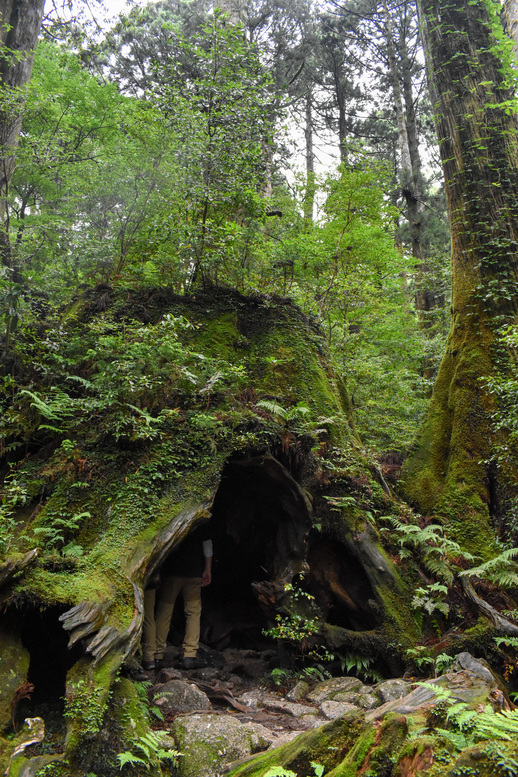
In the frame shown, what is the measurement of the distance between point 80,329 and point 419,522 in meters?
6.35

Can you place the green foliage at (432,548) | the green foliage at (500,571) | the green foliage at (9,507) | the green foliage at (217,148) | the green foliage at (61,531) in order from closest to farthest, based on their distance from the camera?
1. the green foliage at (9,507)
2. the green foliage at (61,531)
3. the green foliage at (500,571)
4. the green foliage at (432,548)
5. the green foliage at (217,148)

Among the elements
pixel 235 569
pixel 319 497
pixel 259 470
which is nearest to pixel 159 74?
pixel 259 470

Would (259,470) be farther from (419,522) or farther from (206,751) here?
(206,751)

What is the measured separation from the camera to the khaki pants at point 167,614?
21.6ft

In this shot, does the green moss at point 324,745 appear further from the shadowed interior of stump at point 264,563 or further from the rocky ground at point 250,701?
the shadowed interior of stump at point 264,563

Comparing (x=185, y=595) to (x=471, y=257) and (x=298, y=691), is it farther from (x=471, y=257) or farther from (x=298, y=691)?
(x=471, y=257)

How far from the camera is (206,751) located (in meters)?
4.37

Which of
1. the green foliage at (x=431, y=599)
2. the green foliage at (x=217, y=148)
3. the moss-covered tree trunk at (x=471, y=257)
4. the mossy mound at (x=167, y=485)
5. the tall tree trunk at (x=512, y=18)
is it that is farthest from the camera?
the tall tree trunk at (x=512, y=18)

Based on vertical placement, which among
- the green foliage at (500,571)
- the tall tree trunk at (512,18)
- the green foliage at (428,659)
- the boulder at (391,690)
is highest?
the tall tree trunk at (512,18)

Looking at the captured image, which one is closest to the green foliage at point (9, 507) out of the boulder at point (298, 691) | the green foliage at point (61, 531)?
the green foliage at point (61, 531)

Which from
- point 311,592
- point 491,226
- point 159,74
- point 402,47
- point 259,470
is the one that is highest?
point 402,47

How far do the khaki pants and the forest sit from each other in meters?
0.59

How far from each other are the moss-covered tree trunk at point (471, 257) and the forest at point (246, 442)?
0.14 ft

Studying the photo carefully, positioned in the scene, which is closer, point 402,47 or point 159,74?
point 159,74
